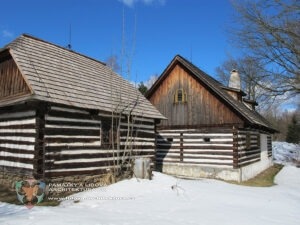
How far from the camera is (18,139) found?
11.2 m

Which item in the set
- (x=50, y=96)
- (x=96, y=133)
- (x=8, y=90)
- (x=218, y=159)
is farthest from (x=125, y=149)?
(x=218, y=159)

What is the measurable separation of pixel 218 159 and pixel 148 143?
485 centimetres

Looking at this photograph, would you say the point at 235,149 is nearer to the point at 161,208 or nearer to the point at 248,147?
the point at 248,147

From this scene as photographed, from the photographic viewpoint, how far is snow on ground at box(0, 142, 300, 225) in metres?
7.56

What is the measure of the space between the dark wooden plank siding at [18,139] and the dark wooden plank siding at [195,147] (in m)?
10.2

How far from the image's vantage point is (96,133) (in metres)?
12.3

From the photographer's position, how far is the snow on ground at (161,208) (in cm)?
756

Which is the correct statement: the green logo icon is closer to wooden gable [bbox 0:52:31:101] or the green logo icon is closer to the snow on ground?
the snow on ground

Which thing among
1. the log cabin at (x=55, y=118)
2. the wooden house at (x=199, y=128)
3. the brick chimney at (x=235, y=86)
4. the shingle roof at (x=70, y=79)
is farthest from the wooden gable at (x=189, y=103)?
the log cabin at (x=55, y=118)

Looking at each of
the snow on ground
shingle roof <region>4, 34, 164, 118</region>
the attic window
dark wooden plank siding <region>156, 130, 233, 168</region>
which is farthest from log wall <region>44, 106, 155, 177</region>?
the attic window

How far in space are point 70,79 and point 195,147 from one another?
29.7 ft

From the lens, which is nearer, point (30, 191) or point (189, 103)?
point (30, 191)

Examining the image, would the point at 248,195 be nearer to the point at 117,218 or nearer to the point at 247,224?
the point at 247,224

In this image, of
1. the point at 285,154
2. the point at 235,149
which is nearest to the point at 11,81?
the point at 235,149
